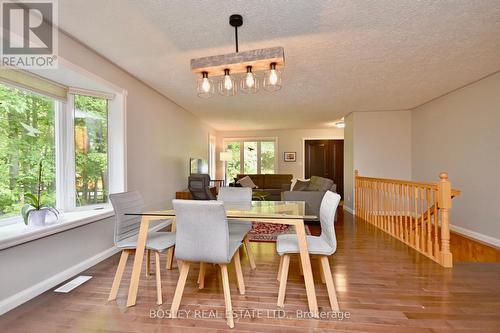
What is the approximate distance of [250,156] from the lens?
8.61 meters

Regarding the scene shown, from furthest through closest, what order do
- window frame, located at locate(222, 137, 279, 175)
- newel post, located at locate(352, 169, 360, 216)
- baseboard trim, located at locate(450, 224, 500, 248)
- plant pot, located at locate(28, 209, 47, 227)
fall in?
window frame, located at locate(222, 137, 279, 175)
newel post, located at locate(352, 169, 360, 216)
baseboard trim, located at locate(450, 224, 500, 248)
plant pot, located at locate(28, 209, 47, 227)

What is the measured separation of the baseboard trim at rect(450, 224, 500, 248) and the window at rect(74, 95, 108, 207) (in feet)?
17.7

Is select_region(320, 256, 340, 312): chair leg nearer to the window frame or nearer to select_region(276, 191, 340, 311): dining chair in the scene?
select_region(276, 191, 340, 311): dining chair

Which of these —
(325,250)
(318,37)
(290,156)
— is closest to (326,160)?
(290,156)

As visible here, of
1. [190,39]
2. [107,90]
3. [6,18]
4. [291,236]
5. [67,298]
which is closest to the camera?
[6,18]

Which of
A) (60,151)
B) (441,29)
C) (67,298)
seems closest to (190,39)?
(60,151)

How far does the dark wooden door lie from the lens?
26.0 feet

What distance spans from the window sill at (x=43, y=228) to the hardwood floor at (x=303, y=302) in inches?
20.4

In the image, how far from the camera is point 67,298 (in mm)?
2037

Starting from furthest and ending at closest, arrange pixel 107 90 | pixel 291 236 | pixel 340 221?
1. pixel 340 221
2. pixel 107 90
3. pixel 291 236

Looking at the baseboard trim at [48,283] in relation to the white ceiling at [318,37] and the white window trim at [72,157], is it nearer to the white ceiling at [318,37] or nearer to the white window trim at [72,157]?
the white window trim at [72,157]

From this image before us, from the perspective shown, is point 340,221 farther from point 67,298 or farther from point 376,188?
point 67,298

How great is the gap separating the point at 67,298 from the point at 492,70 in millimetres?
5516
